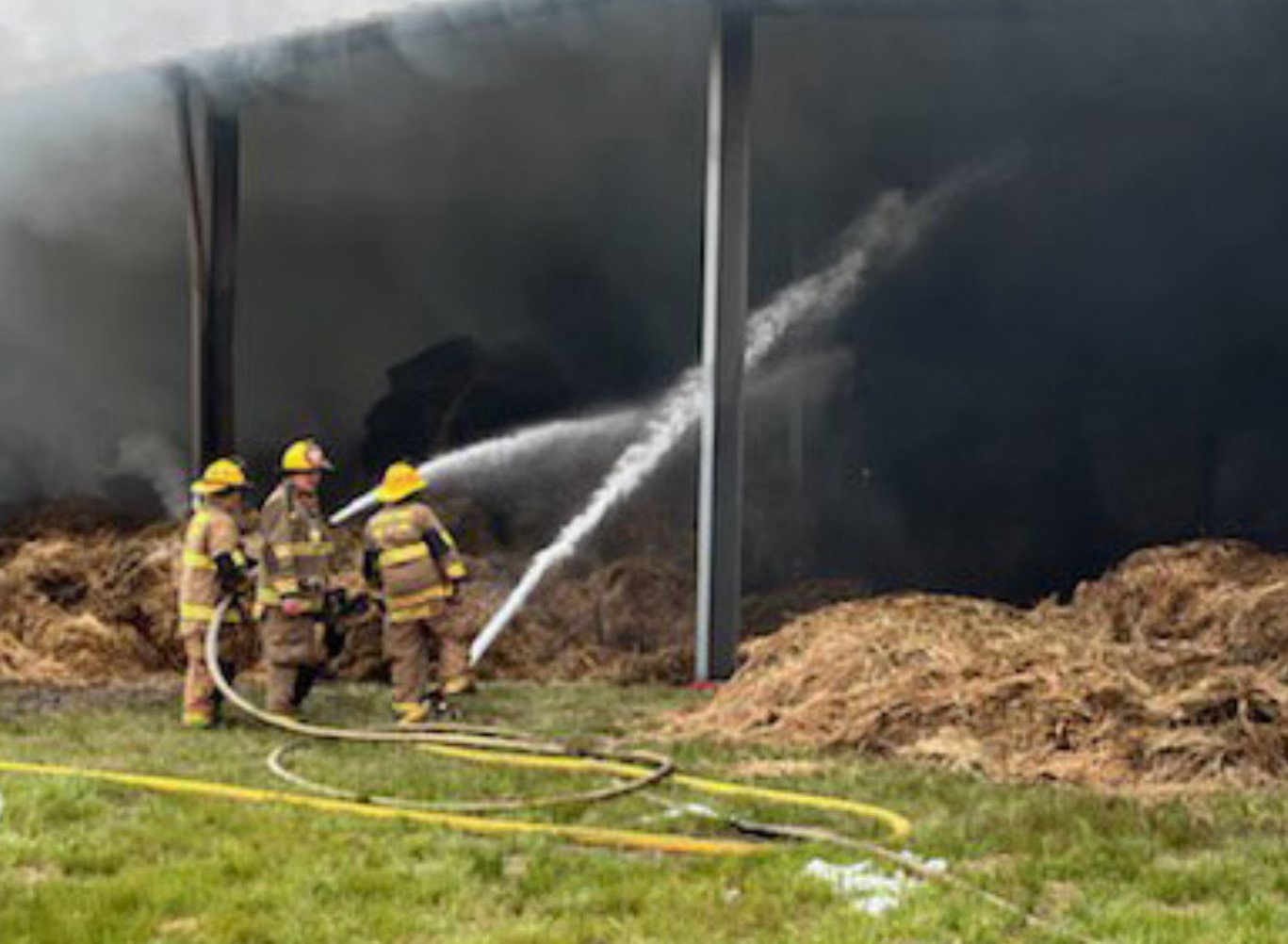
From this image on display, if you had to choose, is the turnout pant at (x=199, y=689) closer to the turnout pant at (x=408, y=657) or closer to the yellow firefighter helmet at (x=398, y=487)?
the turnout pant at (x=408, y=657)

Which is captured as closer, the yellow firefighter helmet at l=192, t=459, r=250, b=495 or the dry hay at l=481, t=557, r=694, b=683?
the yellow firefighter helmet at l=192, t=459, r=250, b=495

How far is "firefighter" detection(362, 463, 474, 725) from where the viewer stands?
9023 millimetres

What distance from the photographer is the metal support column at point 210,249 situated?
42.1 ft

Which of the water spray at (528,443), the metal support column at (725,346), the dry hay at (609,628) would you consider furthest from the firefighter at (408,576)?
the water spray at (528,443)

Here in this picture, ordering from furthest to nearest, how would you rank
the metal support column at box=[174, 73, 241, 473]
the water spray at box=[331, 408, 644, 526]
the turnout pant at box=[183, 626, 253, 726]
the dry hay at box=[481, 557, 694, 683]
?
the water spray at box=[331, 408, 644, 526] < the metal support column at box=[174, 73, 241, 473] < the dry hay at box=[481, 557, 694, 683] < the turnout pant at box=[183, 626, 253, 726]

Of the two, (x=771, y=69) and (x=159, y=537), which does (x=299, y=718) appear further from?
(x=771, y=69)

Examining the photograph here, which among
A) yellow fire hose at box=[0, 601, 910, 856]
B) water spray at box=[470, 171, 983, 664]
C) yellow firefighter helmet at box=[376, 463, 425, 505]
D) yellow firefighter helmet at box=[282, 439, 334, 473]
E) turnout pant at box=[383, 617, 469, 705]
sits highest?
water spray at box=[470, 171, 983, 664]

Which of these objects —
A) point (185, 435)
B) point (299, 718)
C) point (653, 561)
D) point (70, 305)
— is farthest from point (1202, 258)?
point (70, 305)

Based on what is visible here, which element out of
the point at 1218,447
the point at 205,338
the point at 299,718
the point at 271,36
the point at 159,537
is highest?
the point at 271,36

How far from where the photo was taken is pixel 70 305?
1812cm

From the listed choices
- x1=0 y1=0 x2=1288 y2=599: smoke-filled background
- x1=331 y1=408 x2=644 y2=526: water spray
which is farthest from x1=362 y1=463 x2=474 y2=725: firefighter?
x1=331 y1=408 x2=644 y2=526: water spray

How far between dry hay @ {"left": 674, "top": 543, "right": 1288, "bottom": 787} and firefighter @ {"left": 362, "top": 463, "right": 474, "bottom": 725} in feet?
5.28

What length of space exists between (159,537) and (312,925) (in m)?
9.90

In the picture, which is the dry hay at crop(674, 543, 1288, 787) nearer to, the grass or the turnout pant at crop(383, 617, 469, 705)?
the grass
